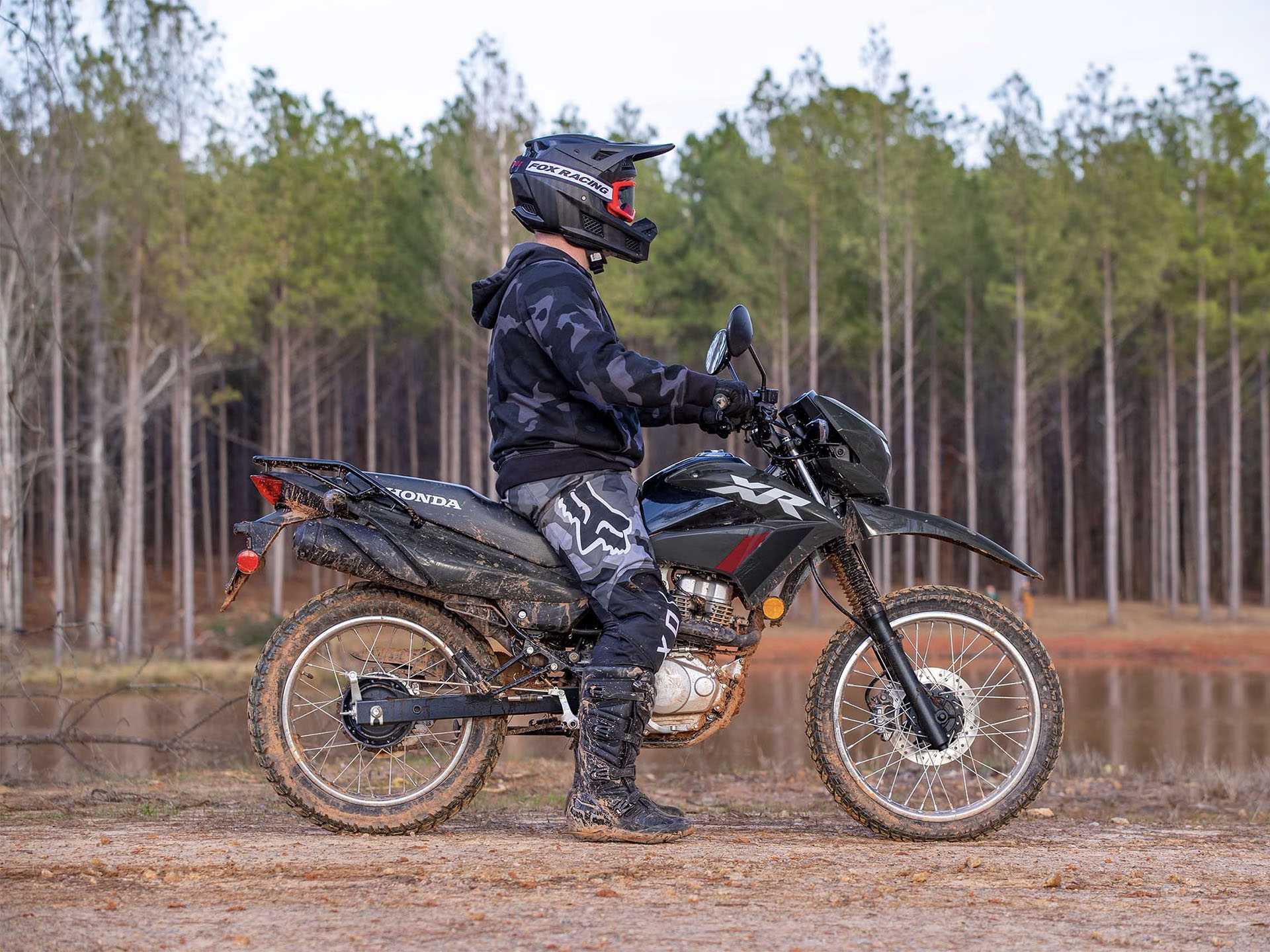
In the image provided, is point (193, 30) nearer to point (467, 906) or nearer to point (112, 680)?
point (112, 680)

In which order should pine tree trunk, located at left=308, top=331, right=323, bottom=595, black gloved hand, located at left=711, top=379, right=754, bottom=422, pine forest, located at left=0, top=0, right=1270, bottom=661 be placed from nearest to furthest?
1. black gloved hand, located at left=711, top=379, right=754, bottom=422
2. pine forest, located at left=0, top=0, right=1270, bottom=661
3. pine tree trunk, located at left=308, top=331, right=323, bottom=595

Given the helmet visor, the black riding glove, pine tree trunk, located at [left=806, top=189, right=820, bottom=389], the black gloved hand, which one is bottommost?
the black riding glove

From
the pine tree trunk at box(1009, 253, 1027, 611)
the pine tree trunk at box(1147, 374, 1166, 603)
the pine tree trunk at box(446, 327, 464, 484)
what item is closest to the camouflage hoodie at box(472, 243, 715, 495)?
the pine tree trunk at box(446, 327, 464, 484)

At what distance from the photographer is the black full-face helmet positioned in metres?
4.57

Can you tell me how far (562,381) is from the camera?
447 centimetres

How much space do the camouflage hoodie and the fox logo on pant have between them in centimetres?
11

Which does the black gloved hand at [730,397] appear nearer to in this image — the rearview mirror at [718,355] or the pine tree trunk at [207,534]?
the rearview mirror at [718,355]

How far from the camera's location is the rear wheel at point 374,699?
14.5 ft

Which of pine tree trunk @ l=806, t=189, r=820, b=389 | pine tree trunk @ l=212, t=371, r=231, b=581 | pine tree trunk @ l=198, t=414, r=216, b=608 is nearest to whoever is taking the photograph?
pine tree trunk @ l=806, t=189, r=820, b=389

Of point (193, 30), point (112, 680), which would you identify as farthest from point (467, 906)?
point (193, 30)

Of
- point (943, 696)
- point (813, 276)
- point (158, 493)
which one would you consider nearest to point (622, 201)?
point (943, 696)

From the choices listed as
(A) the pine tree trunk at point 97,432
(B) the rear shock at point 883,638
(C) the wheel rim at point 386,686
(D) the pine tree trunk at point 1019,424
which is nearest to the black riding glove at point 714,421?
(B) the rear shock at point 883,638

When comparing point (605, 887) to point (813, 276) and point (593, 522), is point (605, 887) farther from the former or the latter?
point (813, 276)

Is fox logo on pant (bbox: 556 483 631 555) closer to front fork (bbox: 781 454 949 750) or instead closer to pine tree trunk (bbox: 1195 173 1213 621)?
front fork (bbox: 781 454 949 750)
